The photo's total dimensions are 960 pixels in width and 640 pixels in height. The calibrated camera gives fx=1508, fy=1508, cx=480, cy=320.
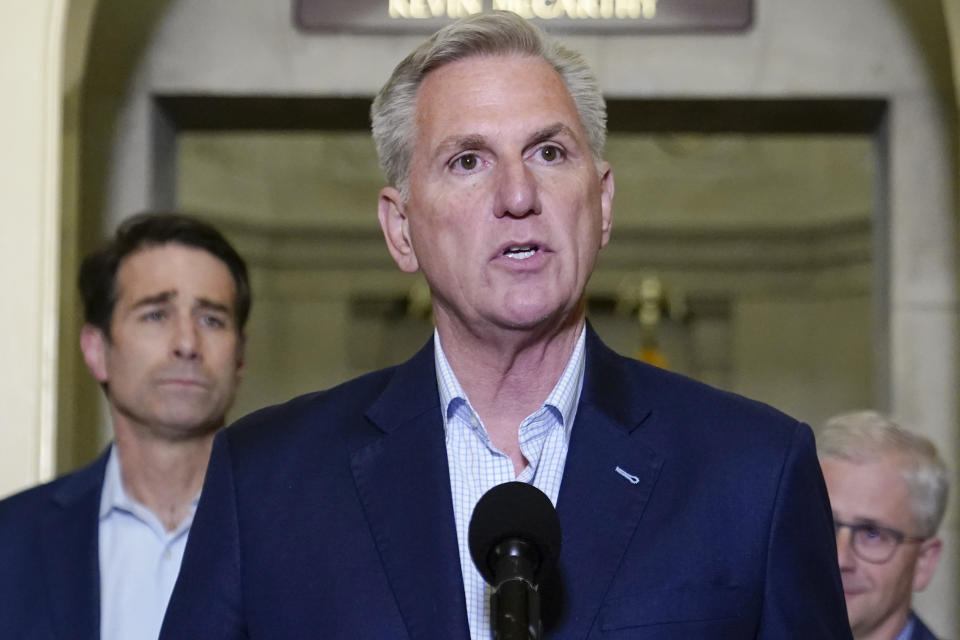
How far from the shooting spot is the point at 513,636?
1.45m

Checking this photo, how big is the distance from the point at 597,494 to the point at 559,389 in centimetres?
20

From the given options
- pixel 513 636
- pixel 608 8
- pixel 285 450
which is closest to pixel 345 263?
pixel 608 8

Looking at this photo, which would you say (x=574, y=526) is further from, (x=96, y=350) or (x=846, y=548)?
(x=96, y=350)

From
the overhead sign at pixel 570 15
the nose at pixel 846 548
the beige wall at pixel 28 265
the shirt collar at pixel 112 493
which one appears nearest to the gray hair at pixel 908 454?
the nose at pixel 846 548

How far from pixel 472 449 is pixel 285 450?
0.91 ft

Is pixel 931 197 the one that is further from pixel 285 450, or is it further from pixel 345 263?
pixel 345 263

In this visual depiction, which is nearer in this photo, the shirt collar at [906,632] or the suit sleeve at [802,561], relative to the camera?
the suit sleeve at [802,561]

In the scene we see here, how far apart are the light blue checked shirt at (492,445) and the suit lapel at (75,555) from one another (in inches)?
45.1

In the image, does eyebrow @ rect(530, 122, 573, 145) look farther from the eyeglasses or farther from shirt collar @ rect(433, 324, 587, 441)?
the eyeglasses

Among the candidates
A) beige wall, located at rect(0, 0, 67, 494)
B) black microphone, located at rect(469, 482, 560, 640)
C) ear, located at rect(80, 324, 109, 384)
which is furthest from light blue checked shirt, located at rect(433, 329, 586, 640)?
beige wall, located at rect(0, 0, 67, 494)

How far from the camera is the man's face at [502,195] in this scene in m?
2.08

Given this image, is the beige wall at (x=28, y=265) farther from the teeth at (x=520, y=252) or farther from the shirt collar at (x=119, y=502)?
the teeth at (x=520, y=252)

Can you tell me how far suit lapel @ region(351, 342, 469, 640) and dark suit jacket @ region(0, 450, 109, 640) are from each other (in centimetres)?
109

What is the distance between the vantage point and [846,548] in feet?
10.6
